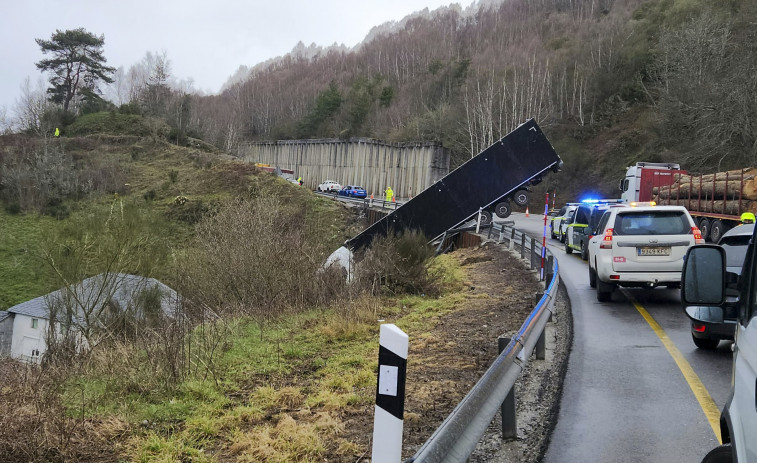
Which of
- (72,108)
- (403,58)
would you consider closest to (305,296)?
(72,108)

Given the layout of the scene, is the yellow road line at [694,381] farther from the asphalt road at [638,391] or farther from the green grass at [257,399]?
the green grass at [257,399]

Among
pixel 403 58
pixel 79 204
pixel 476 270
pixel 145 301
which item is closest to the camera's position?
pixel 476 270

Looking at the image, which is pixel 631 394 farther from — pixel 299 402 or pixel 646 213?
pixel 646 213

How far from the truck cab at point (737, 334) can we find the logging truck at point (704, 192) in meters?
20.7

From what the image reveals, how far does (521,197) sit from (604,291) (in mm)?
10557

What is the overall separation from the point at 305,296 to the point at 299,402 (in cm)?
715

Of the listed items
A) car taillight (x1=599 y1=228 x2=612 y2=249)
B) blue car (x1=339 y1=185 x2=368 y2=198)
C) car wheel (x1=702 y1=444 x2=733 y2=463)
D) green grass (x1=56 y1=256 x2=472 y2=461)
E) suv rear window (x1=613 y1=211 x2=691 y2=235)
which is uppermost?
blue car (x1=339 y1=185 x2=368 y2=198)

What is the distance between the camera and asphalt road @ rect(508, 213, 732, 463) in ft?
16.1

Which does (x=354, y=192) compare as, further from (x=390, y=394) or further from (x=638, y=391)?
(x=390, y=394)

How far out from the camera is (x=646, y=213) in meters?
11.4

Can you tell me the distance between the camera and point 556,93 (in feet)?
226

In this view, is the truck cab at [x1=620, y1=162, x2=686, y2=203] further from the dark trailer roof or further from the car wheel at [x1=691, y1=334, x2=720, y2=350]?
the car wheel at [x1=691, y1=334, x2=720, y2=350]

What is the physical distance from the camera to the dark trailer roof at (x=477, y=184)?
69.9ft

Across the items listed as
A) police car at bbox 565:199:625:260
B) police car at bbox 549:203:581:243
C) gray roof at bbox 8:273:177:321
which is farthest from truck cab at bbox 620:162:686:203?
gray roof at bbox 8:273:177:321
